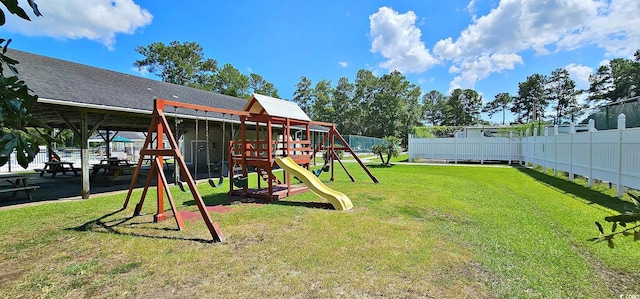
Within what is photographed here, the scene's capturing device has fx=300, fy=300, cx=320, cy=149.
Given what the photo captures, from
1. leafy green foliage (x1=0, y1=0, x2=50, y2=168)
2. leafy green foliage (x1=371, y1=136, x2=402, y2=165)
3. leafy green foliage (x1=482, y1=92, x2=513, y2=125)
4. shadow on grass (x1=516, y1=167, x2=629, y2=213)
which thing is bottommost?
shadow on grass (x1=516, y1=167, x2=629, y2=213)

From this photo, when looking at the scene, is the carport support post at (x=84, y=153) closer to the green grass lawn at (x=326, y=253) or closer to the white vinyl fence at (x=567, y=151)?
the green grass lawn at (x=326, y=253)

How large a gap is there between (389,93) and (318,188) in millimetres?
40898

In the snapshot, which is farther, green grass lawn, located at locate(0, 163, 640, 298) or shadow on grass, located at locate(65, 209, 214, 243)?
shadow on grass, located at locate(65, 209, 214, 243)

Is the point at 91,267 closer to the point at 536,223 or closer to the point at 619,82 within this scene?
the point at 536,223

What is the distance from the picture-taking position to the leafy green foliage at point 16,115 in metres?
0.91

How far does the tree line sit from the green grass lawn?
35165 millimetres

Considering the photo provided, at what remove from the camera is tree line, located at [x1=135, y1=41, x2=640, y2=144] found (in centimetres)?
3706

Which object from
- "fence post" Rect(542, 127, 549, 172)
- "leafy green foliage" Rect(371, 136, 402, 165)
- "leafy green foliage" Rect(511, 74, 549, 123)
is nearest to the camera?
"fence post" Rect(542, 127, 549, 172)

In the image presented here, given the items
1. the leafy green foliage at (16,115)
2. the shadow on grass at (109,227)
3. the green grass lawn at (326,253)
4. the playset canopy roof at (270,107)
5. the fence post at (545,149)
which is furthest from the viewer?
the fence post at (545,149)

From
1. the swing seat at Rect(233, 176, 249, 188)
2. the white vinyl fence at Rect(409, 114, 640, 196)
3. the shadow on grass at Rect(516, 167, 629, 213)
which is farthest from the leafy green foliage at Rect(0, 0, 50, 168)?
the white vinyl fence at Rect(409, 114, 640, 196)

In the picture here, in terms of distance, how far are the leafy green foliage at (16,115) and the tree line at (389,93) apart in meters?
39.8

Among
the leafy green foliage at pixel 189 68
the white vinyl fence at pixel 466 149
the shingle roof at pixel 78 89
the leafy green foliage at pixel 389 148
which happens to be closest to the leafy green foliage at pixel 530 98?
the white vinyl fence at pixel 466 149

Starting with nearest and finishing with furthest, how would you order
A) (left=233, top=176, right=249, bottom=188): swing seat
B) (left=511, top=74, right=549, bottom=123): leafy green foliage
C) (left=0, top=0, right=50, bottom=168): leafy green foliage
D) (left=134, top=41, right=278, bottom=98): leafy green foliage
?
(left=0, top=0, right=50, bottom=168): leafy green foliage
(left=233, top=176, right=249, bottom=188): swing seat
(left=134, top=41, right=278, bottom=98): leafy green foliage
(left=511, top=74, right=549, bottom=123): leafy green foliage

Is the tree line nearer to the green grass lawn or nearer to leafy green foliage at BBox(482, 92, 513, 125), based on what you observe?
leafy green foliage at BBox(482, 92, 513, 125)
